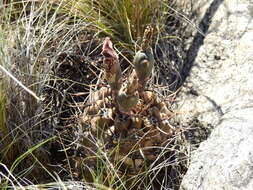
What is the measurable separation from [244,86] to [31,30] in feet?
2.43

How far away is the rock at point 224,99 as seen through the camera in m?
1.16

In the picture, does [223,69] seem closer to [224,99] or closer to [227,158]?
[224,99]

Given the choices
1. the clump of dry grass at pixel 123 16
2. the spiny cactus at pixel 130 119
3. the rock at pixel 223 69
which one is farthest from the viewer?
the clump of dry grass at pixel 123 16

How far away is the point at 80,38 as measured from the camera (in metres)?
1.80

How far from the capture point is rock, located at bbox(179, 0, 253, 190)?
1163 millimetres

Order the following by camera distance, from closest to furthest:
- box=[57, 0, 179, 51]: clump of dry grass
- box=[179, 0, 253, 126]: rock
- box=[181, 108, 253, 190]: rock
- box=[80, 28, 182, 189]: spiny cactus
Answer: box=[181, 108, 253, 190]: rock < box=[80, 28, 182, 189]: spiny cactus < box=[179, 0, 253, 126]: rock < box=[57, 0, 179, 51]: clump of dry grass

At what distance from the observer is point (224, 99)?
1438 mm

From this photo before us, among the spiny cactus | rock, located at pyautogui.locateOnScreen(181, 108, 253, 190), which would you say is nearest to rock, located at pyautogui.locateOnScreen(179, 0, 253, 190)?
rock, located at pyautogui.locateOnScreen(181, 108, 253, 190)

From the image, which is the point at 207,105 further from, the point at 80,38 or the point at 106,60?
the point at 80,38

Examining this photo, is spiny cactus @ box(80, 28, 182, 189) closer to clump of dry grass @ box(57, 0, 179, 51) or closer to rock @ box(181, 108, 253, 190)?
rock @ box(181, 108, 253, 190)

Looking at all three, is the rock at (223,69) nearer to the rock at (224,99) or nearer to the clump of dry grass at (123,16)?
the rock at (224,99)

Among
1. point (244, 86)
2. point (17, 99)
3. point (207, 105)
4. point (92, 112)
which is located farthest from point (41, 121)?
point (244, 86)

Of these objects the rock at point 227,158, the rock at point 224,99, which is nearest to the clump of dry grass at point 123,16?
the rock at point 224,99

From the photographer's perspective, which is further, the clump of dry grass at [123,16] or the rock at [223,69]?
the clump of dry grass at [123,16]
